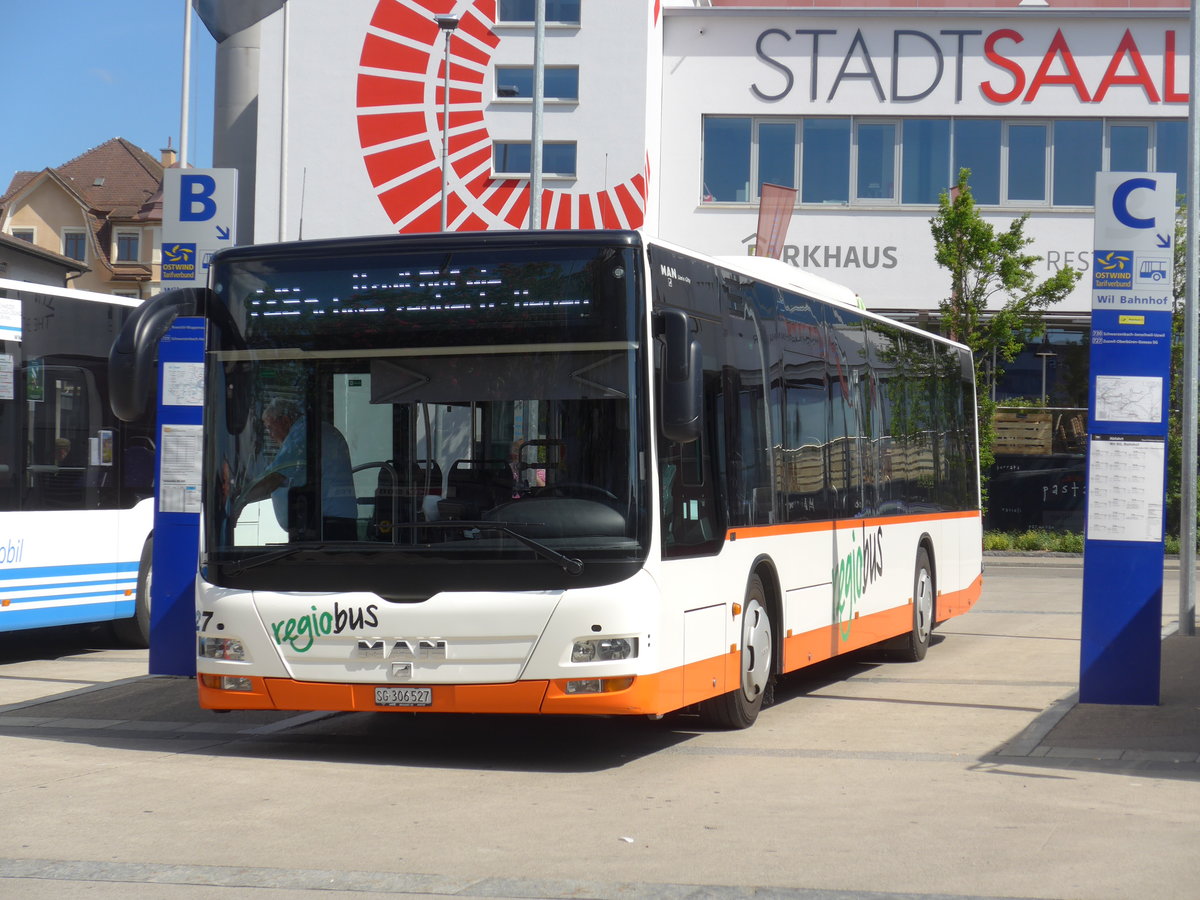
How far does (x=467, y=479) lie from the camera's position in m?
9.14

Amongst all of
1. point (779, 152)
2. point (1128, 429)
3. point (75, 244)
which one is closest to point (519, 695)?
point (1128, 429)

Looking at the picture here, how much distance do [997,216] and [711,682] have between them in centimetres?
3088

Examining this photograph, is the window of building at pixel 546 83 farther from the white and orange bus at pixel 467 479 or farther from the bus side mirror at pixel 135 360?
the bus side mirror at pixel 135 360

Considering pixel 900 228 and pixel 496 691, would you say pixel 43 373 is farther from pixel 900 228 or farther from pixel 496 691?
pixel 900 228

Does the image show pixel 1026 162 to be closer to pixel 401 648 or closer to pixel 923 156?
pixel 923 156

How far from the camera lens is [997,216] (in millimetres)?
38906

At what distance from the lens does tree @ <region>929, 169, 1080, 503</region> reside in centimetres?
3453

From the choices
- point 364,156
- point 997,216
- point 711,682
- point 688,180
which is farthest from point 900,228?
point 711,682

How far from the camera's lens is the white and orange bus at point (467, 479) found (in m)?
8.98

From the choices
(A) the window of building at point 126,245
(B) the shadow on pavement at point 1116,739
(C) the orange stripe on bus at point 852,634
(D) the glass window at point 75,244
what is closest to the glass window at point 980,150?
(C) the orange stripe on bus at point 852,634

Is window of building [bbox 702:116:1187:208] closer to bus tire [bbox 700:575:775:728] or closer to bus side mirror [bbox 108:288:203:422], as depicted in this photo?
bus tire [bbox 700:575:775:728]

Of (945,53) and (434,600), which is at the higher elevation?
(945,53)

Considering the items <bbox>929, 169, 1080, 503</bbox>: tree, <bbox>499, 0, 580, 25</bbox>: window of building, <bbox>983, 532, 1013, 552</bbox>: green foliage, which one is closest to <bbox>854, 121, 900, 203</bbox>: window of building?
<bbox>929, 169, 1080, 503</bbox>: tree

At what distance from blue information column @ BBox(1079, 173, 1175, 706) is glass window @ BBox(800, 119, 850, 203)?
93.3 ft
